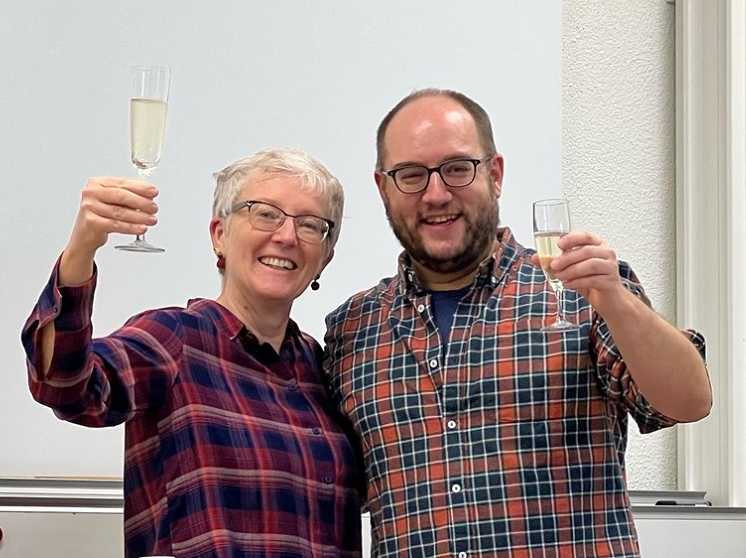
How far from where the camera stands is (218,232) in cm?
196

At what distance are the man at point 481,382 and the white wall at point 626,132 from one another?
3.33ft

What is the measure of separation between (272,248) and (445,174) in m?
0.32

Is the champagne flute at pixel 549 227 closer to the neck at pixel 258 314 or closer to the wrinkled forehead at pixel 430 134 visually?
the wrinkled forehead at pixel 430 134

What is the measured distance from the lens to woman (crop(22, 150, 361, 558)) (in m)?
1.51

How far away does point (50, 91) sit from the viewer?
8.27 ft

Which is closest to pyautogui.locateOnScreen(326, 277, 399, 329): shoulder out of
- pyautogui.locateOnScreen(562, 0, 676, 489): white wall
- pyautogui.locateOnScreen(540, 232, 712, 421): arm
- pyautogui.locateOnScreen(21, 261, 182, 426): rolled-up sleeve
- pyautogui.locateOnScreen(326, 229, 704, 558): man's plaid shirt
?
pyautogui.locateOnScreen(326, 229, 704, 558): man's plaid shirt

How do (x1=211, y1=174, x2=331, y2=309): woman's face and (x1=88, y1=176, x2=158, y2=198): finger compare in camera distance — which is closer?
(x1=88, y1=176, x2=158, y2=198): finger

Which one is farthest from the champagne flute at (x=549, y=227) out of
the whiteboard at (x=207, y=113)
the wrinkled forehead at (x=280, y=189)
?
the whiteboard at (x=207, y=113)

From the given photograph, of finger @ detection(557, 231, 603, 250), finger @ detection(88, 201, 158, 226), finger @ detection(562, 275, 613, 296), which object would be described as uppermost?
finger @ detection(88, 201, 158, 226)

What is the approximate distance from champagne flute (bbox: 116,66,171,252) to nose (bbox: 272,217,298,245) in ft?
0.96

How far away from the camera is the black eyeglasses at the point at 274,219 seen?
6.17ft

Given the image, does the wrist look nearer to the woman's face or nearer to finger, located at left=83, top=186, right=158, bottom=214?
finger, located at left=83, top=186, right=158, bottom=214

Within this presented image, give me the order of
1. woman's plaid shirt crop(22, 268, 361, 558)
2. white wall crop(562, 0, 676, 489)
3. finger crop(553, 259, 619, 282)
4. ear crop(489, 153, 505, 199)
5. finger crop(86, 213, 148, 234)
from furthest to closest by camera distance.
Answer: white wall crop(562, 0, 676, 489) → ear crop(489, 153, 505, 199) → woman's plaid shirt crop(22, 268, 361, 558) → finger crop(553, 259, 619, 282) → finger crop(86, 213, 148, 234)

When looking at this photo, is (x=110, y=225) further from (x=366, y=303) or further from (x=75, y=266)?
(x=366, y=303)
